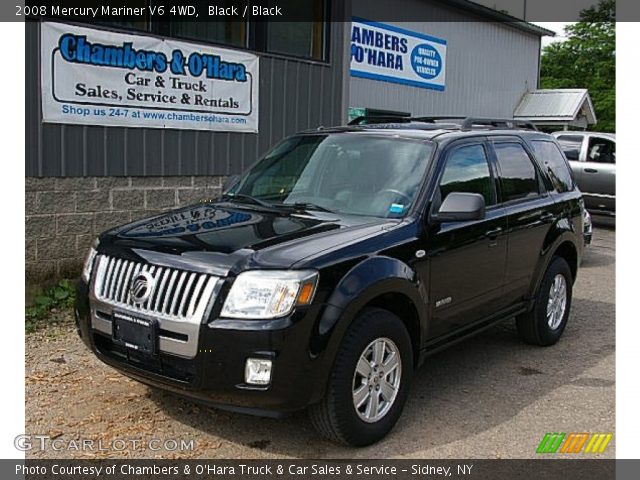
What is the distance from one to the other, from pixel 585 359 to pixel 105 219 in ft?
16.8

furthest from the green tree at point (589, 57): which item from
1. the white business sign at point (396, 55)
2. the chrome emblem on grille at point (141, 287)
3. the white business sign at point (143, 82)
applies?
the chrome emblem on grille at point (141, 287)

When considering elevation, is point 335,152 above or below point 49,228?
above

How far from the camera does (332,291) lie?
3.94 m

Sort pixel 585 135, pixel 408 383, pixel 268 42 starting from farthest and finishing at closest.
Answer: pixel 585 135
pixel 268 42
pixel 408 383

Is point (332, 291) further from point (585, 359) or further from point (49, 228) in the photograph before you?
point (49, 228)

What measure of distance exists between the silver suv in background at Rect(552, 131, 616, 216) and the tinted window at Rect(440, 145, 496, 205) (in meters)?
11.0

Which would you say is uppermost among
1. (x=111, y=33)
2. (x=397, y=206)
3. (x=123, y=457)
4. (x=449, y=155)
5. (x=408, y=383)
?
(x=111, y=33)

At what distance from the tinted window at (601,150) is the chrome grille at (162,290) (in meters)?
14.0

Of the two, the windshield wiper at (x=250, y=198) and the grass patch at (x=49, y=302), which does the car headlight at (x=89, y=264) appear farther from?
the grass patch at (x=49, y=302)

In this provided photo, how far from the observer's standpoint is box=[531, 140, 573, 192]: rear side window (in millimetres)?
6590

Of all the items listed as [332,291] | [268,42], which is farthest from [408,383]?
[268,42]

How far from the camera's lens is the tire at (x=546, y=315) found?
20.9 feet

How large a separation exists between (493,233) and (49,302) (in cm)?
436

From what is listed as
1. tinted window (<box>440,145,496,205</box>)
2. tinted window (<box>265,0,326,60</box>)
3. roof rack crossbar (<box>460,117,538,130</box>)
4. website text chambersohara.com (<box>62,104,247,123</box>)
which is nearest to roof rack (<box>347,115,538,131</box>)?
roof rack crossbar (<box>460,117,538,130</box>)
